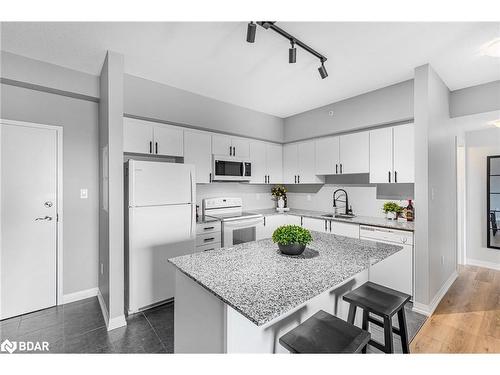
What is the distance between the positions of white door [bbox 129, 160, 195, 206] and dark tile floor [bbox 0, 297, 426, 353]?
3.79 feet

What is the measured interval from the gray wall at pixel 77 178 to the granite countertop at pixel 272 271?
6.50 feet

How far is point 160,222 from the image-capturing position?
8.53ft

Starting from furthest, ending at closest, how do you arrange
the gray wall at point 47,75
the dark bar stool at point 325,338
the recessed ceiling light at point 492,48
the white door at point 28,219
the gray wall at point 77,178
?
the gray wall at point 77,178, the white door at point 28,219, the gray wall at point 47,75, the recessed ceiling light at point 492,48, the dark bar stool at point 325,338

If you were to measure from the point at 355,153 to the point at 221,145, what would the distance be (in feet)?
6.37

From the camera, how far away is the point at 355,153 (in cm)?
339

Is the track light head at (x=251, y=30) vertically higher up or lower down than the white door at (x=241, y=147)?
higher up

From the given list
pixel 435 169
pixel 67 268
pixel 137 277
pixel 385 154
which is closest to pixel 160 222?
A: pixel 137 277

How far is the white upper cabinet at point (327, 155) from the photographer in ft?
12.0

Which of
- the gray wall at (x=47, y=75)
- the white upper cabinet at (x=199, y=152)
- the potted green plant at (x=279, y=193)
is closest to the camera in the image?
the gray wall at (x=47, y=75)

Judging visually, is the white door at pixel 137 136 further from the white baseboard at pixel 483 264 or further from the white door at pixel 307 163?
the white baseboard at pixel 483 264

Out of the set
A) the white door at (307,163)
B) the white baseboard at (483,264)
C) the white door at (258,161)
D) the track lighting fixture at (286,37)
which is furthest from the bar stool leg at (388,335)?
the white baseboard at (483,264)

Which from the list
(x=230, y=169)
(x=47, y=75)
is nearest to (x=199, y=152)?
(x=230, y=169)

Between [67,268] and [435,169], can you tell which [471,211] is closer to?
[435,169]

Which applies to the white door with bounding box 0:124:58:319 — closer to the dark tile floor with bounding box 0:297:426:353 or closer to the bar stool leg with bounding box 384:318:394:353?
the dark tile floor with bounding box 0:297:426:353
